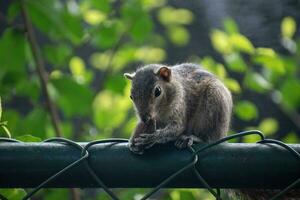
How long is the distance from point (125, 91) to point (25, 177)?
1.49 meters

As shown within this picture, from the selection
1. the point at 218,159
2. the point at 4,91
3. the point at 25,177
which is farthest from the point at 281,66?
the point at 25,177

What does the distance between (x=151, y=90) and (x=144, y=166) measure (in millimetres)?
995

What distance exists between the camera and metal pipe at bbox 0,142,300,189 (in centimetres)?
117

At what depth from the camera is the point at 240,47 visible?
8.15ft

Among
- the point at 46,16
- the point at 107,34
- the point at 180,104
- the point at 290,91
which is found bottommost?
the point at 290,91

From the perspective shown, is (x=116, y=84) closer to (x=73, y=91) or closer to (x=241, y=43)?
(x=73, y=91)

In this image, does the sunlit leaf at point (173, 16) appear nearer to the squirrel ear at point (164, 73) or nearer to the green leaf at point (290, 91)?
the green leaf at point (290, 91)

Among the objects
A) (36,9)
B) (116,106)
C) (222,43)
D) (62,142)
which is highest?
(36,9)

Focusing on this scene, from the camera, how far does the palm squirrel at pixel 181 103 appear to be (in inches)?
82.0

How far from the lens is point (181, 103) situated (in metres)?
2.19

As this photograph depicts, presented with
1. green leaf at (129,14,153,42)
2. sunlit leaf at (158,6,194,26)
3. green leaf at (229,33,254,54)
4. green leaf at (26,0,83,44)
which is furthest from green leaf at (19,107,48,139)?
sunlit leaf at (158,6,194,26)

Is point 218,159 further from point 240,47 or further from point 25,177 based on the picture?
point 240,47

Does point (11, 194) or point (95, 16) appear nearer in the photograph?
point (11, 194)

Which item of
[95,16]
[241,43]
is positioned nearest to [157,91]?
[241,43]
